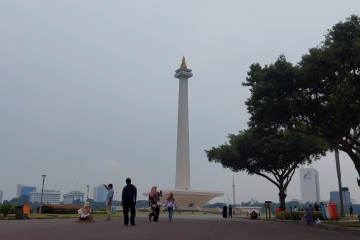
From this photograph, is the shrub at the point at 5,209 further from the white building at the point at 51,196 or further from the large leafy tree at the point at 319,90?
the white building at the point at 51,196

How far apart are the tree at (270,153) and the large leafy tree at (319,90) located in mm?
8064

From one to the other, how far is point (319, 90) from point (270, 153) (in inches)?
534

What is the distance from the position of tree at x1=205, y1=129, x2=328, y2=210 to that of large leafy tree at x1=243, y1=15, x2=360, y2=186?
26.5 feet

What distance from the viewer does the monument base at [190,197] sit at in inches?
2213

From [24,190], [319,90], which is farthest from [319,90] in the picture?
[24,190]

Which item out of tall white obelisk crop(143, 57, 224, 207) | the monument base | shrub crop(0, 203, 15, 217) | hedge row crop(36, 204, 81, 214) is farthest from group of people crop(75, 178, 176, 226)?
tall white obelisk crop(143, 57, 224, 207)

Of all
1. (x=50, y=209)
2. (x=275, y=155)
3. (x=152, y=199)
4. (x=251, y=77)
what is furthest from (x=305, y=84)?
(x=50, y=209)

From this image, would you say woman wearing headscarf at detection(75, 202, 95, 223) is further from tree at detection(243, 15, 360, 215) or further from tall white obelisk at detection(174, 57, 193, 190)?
tall white obelisk at detection(174, 57, 193, 190)

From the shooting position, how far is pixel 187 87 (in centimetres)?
6397

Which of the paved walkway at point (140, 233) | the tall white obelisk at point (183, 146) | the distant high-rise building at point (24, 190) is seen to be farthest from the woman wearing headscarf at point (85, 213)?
the distant high-rise building at point (24, 190)

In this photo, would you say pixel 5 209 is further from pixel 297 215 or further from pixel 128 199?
pixel 297 215

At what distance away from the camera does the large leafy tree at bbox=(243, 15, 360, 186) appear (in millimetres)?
16500

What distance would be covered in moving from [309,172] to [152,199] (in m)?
73.9

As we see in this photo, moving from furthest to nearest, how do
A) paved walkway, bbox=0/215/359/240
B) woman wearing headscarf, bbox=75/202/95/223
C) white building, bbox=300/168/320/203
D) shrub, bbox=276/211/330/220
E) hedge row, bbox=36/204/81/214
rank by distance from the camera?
white building, bbox=300/168/320/203
hedge row, bbox=36/204/81/214
shrub, bbox=276/211/330/220
woman wearing headscarf, bbox=75/202/95/223
paved walkway, bbox=0/215/359/240
